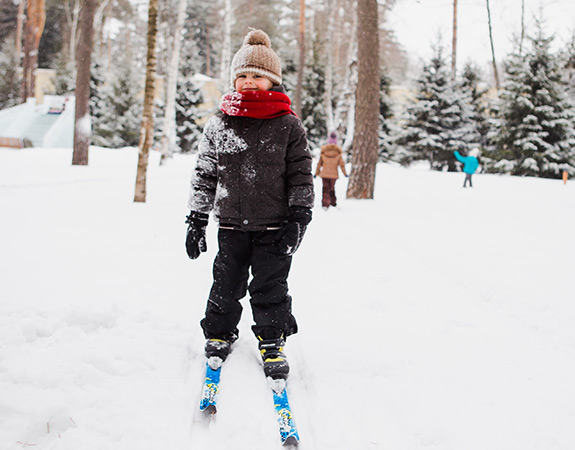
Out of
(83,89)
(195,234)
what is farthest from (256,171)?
(83,89)

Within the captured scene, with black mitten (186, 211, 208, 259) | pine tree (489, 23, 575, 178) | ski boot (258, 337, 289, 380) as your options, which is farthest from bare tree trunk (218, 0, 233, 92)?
ski boot (258, 337, 289, 380)

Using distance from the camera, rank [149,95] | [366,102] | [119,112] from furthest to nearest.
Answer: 1. [119,112]
2. [366,102]
3. [149,95]

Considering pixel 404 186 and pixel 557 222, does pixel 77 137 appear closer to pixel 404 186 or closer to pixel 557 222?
pixel 404 186

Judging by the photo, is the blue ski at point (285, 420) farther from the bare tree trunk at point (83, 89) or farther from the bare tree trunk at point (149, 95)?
the bare tree trunk at point (83, 89)

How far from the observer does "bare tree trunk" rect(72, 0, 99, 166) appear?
44.3 ft

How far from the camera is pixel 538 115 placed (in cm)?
1775

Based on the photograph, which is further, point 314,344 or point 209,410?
point 314,344

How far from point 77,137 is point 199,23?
3384cm

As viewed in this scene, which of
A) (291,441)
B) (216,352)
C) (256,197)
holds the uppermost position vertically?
(256,197)

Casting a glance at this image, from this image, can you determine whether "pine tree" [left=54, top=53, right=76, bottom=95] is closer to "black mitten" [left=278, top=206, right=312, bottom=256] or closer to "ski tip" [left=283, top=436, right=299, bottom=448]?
"black mitten" [left=278, top=206, right=312, bottom=256]

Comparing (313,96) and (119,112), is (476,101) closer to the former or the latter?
(313,96)

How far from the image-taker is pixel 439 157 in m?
21.2

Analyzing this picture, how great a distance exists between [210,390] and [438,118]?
21.1m

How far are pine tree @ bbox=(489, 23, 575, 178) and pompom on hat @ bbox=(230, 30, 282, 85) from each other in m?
17.6
